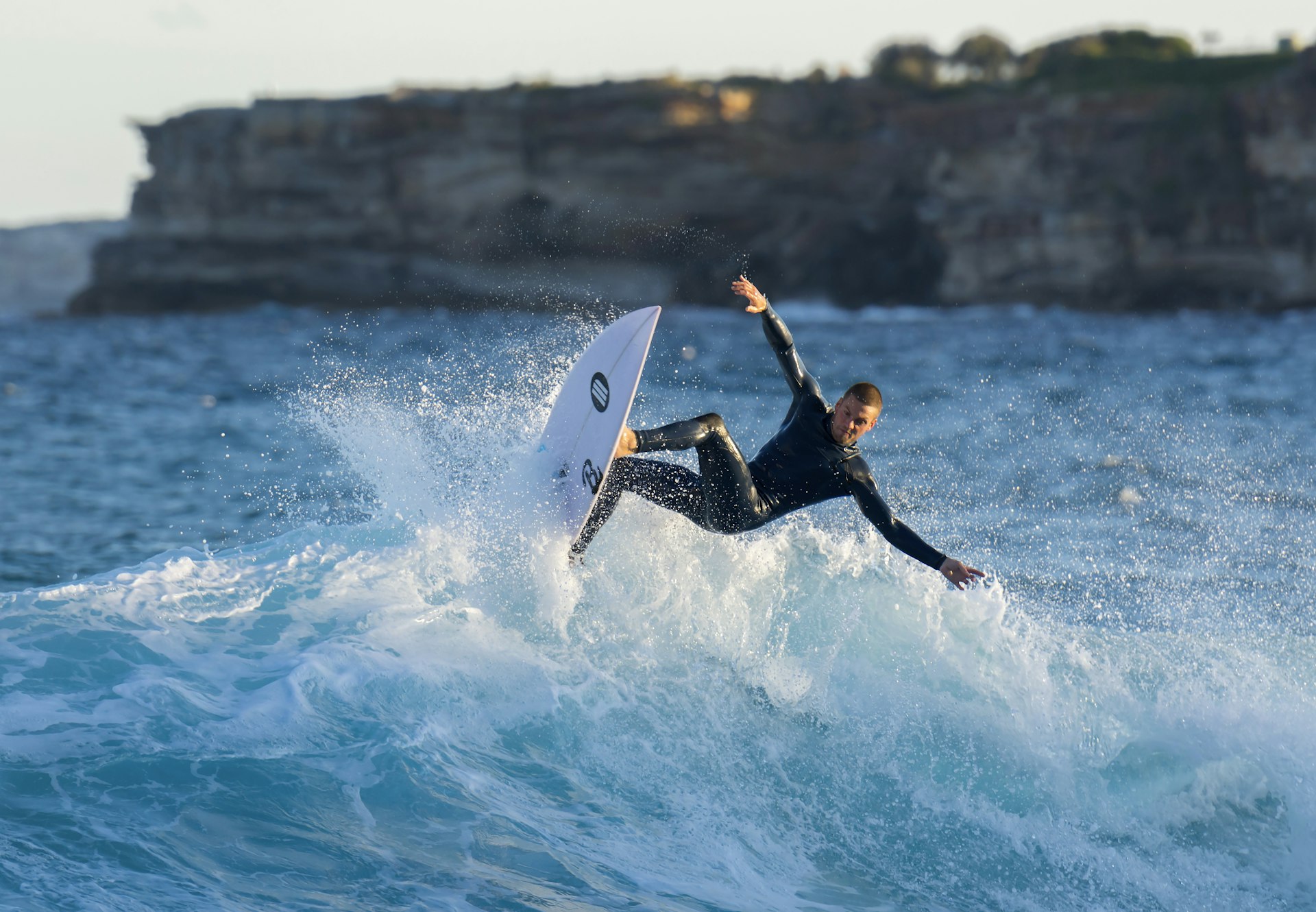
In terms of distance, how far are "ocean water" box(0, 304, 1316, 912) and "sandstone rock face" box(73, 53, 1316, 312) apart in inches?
1794

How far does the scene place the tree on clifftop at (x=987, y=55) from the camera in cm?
8556

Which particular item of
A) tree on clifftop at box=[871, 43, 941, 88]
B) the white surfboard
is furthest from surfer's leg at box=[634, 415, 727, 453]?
tree on clifftop at box=[871, 43, 941, 88]

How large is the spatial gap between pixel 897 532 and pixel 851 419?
0.73 m

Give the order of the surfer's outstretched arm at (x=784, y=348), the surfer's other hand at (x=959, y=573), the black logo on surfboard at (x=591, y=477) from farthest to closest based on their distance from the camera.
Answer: the surfer's outstretched arm at (x=784, y=348)
the black logo on surfboard at (x=591, y=477)
the surfer's other hand at (x=959, y=573)

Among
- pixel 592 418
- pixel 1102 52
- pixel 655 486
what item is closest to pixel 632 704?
pixel 655 486

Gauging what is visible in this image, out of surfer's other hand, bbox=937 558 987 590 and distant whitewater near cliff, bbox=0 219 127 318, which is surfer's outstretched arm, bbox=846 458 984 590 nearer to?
surfer's other hand, bbox=937 558 987 590

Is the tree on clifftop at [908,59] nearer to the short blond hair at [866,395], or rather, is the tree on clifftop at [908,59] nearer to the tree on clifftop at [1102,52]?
the tree on clifftop at [1102,52]

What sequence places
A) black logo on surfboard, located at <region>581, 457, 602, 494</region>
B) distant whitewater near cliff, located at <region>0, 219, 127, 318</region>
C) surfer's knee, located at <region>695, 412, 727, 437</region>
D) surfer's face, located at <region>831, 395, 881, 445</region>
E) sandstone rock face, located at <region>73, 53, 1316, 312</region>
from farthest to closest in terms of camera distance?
1. distant whitewater near cliff, located at <region>0, 219, 127, 318</region>
2. sandstone rock face, located at <region>73, 53, 1316, 312</region>
3. black logo on surfboard, located at <region>581, 457, 602, 494</region>
4. surfer's knee, located at <region>695, 412, 727, 437</region>
5. surfer's face, located at <region>831, 395, 881, 445</region>

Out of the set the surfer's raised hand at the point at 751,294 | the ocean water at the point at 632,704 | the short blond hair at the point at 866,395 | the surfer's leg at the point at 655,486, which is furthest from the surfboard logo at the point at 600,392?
the short blond hair at the point at 866,395

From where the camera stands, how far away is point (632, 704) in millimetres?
7492

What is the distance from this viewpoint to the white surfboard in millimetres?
7742

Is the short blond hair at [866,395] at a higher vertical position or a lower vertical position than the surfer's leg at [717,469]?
higher

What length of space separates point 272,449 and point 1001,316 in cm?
3893

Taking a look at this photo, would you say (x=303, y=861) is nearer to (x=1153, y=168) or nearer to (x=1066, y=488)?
(x=1066, y=488)
